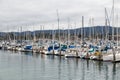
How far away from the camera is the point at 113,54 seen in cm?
6325

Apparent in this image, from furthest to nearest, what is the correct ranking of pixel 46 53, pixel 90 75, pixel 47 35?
pixel 47 35 → pixel 46 53 → pixel 90 75

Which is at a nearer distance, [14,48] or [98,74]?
[98,74]

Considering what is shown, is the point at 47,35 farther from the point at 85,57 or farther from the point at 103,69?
the point at 103,69

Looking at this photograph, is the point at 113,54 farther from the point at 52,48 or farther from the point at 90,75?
the point at 52,48

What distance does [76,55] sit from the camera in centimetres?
7769

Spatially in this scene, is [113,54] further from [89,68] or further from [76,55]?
[76,55]

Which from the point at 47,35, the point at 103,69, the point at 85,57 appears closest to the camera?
the point at 103,69

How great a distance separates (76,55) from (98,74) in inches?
1094

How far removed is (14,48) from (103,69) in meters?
83.4

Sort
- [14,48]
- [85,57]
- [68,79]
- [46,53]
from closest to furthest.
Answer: [68,79] → [85,57] → [46,53] → [14,48]

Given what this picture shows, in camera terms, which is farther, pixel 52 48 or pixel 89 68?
pixel 52 48

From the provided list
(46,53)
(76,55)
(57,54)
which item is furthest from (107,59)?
(46,53)

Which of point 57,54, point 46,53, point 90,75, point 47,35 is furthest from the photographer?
point 47,35

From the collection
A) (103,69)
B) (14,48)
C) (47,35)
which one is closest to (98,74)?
(103,69)
